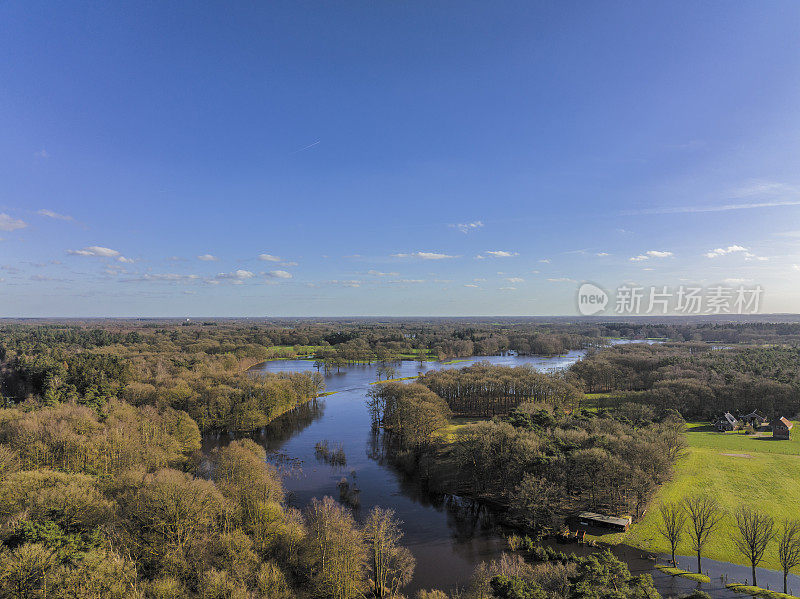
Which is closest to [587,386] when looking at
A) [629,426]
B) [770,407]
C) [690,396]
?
[690,396]

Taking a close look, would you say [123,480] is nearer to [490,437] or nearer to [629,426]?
[490,437]

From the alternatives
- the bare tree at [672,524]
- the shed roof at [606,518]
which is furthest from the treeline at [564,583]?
the shed roof at [606,518]

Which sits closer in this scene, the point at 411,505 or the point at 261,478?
the point at 261,478

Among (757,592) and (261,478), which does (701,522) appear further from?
(261,478)

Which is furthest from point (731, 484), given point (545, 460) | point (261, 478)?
point (261, 478)

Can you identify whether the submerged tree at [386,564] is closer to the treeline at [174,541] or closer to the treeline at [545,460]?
the treeline at [174,541]

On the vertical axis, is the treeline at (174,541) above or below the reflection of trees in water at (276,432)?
above
